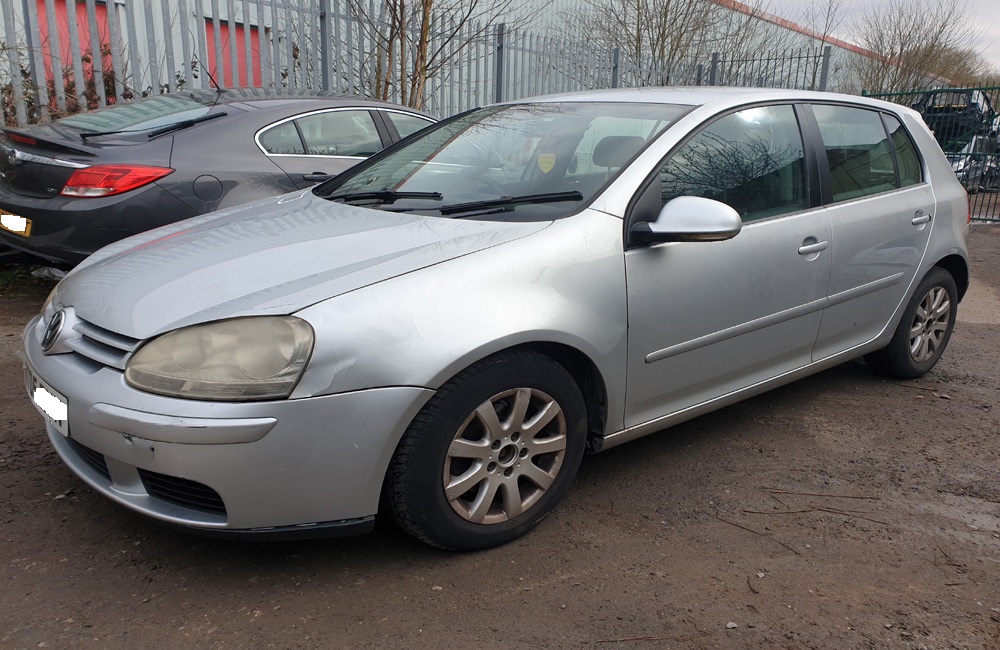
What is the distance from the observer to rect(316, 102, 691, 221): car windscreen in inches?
117

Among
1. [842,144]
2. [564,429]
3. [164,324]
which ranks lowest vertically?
[564,429]

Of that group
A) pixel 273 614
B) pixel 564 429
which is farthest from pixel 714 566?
pixel 273 614

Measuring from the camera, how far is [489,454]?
8.29ft

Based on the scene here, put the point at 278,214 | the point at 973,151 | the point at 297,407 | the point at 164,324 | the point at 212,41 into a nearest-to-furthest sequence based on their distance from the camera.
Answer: the point at 297,407 < the point at 164,324 < the point at 278,214 < the point at 212,41 < the point at 973,151

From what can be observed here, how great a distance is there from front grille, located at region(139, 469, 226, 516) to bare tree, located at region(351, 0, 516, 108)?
24.7ft

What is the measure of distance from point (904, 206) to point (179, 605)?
3577 mm

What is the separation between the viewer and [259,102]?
213 inches

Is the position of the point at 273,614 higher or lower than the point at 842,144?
lower

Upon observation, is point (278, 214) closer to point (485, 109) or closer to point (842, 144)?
point (485, 109)

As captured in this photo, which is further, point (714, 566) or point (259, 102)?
point (259, 102)

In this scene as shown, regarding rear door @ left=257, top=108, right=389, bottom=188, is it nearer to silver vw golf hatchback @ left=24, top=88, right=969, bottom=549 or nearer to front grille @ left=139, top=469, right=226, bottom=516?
silver vw golf hatchback @ left=24, top=88, right=969, bottom=549

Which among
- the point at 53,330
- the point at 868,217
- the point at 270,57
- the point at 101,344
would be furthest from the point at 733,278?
the point at 270,57

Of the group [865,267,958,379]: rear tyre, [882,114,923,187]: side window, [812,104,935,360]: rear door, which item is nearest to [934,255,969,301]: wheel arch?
[865,267,958,379]: rear tyre

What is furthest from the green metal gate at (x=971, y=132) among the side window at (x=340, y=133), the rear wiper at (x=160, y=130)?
the rear wiper at (x=160, y=130)
